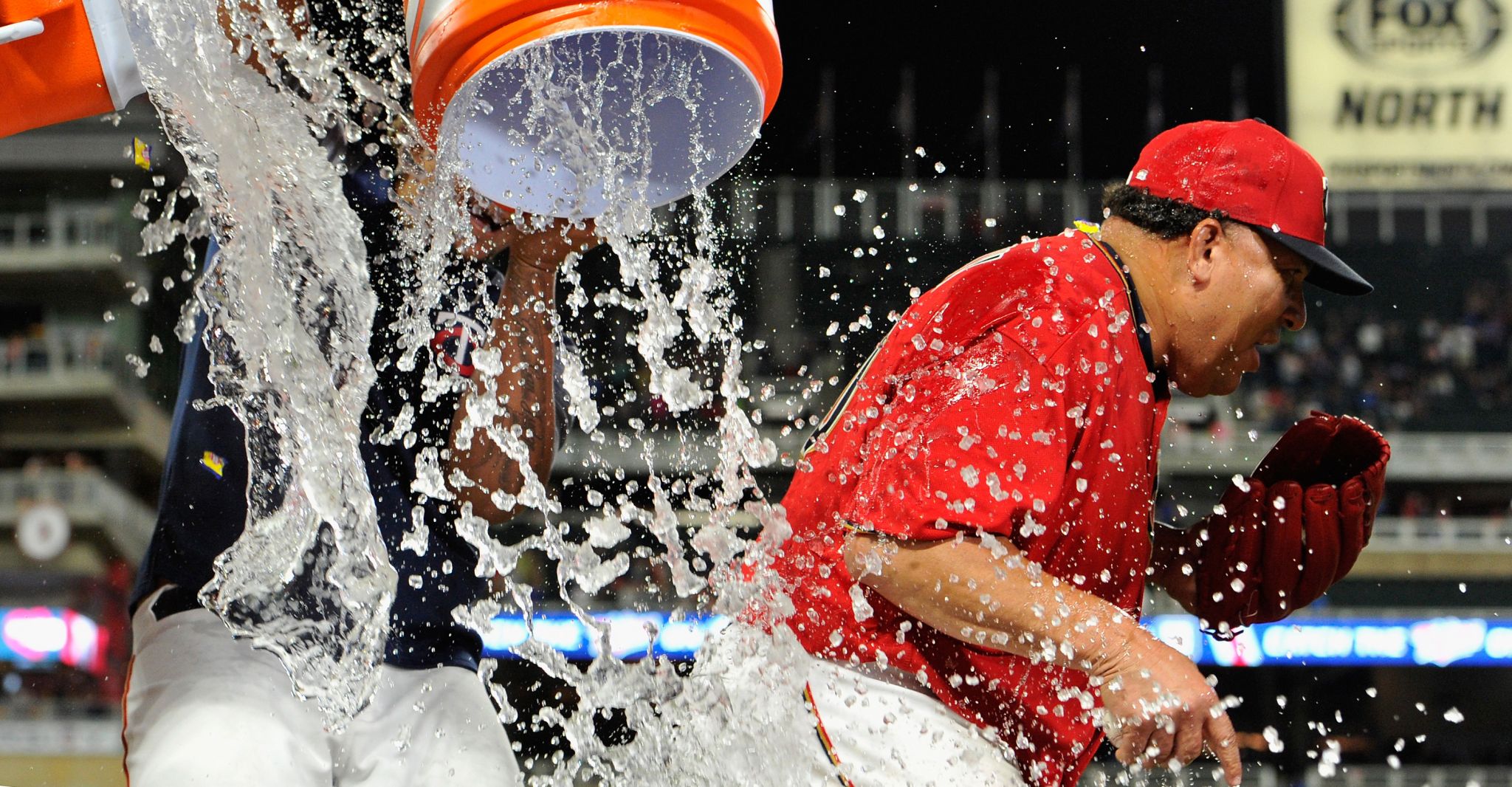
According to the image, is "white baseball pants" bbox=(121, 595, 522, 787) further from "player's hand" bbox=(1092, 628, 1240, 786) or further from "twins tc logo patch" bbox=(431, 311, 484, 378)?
"player's hand" bbox=(1092, 628, 1240, 786)

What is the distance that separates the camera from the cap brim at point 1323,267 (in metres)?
2.36

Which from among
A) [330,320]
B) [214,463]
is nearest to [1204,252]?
[330,320]

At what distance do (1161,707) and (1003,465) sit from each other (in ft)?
1.28

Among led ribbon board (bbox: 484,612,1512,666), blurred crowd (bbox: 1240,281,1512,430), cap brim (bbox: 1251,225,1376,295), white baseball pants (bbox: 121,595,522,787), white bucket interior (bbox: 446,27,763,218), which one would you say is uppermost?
white bucket interior (bbox: 446,27,763,218)

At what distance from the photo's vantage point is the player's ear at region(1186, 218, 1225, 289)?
2377 mm

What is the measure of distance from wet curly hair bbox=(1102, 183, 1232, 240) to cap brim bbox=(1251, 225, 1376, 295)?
3.8 inches

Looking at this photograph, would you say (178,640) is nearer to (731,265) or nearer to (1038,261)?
(1038,261)

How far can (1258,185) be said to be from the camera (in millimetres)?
2383

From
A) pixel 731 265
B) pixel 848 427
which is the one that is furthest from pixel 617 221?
pixel 731 265

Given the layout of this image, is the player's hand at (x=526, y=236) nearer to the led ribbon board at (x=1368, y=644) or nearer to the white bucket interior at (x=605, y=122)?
the white bucket interior at (x=605, y=122)

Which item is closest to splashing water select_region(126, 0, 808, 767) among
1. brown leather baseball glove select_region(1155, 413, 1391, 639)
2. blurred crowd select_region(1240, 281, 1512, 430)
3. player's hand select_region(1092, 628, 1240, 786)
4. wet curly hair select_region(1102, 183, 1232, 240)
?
player's hand select_region(1092, 628, 1240, 786)

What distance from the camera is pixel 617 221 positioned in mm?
2416

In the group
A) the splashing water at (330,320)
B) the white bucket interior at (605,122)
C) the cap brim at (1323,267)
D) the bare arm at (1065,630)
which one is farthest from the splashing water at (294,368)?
the cap brim at (1323,267)

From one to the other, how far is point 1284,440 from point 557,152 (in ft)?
5.09
